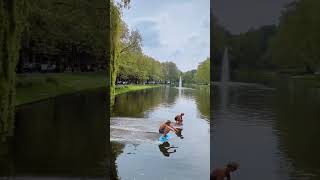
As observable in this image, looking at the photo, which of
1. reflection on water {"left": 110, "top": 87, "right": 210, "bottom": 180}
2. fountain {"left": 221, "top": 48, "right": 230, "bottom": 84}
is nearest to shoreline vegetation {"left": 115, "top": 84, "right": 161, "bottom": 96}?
reflection on water {"left": 110, "top": 87, "right": 210, "bottom": 180}

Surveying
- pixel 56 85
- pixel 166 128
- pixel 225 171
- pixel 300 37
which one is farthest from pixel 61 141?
pixel 300 37

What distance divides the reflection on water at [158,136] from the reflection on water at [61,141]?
250 millimetres

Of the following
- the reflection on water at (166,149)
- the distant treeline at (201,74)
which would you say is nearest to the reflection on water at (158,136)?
the reflection on water at (166,149)

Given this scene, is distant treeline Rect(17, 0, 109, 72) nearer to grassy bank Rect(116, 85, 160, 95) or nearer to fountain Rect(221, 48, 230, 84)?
grassy bank Rect(116, 85, 160, 95)

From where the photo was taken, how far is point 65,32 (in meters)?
6.43

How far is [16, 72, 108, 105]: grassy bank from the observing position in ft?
20.8

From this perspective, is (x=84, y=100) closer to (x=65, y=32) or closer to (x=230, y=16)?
(x=65, y=32)

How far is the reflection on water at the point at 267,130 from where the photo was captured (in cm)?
549

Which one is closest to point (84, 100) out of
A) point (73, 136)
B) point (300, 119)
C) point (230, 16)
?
point (73, 136)

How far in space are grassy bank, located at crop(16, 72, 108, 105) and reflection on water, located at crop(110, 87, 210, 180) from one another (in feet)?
1.60

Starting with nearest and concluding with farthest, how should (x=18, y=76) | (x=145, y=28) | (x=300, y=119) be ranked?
(x=300, y=119) → (x=145, y=28) → (x=18, y=76)

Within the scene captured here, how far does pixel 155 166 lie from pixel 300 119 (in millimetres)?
1748

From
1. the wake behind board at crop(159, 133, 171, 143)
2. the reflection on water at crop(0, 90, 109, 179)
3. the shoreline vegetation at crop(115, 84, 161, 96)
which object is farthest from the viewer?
the shoreline vegetation at crop(115, 84, 161, 96)

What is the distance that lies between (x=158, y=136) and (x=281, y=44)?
180 cm
